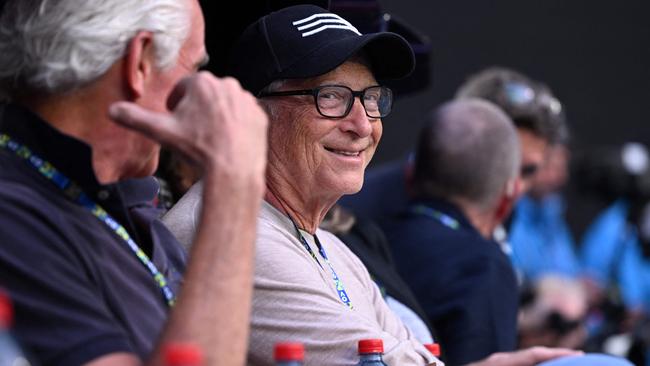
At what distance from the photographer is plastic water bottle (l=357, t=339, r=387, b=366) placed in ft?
7.68

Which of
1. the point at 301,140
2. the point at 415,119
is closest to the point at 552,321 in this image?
the point at 415,119

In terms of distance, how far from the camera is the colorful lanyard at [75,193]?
2008 mm

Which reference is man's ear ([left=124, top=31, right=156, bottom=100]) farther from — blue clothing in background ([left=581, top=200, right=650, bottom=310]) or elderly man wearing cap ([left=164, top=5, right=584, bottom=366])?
blue clothing in background ([left=581, top=200, right=650, bottom=310])

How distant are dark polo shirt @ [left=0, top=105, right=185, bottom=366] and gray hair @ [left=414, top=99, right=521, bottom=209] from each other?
2217 mm

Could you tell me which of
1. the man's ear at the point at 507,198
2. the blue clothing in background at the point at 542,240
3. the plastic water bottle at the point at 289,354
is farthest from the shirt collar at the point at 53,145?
the blue clothing in background at the point at 542,240

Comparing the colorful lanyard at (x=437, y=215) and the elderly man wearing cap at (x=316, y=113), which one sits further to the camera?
the colorful lanyard at (x=437, y=215)

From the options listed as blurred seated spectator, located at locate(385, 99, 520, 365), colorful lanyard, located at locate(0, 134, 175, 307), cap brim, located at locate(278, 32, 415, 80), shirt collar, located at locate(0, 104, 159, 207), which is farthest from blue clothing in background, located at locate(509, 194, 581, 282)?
shirt collar, located at locate(0, 104, 159, 207)

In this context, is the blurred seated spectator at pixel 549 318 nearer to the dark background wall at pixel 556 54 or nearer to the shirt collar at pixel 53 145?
the dark background wall at pixel 556 54

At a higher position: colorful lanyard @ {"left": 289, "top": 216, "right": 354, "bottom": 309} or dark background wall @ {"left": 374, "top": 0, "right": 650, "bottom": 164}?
colorful lanyard @ {"left": 289, "top": 216, "right": 354, "bottom": 309}

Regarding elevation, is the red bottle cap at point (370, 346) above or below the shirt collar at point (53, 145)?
below

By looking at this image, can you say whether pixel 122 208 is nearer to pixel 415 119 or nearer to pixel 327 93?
pixel 327 93

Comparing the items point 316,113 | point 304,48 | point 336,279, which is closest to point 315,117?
point 316,113

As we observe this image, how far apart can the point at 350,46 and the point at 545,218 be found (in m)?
5.62

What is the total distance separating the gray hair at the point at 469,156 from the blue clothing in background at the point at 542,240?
10.7 feet
